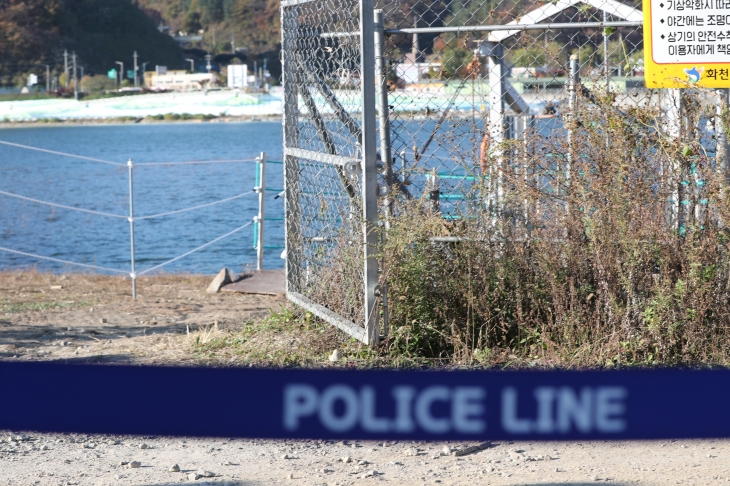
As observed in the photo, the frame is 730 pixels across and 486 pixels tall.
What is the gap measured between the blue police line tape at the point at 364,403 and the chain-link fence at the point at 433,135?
3683 mm

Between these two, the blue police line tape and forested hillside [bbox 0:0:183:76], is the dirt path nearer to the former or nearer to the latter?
the blue police line tape

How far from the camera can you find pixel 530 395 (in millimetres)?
1516

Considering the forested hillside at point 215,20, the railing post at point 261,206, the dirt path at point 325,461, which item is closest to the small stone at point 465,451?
the dirt path at point 325,461

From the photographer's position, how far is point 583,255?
552cm

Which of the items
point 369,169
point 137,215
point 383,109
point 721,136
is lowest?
point 137,215

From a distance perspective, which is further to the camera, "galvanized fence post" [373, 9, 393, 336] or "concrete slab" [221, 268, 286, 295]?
"concrete slab" [221, 268, 286, 295]

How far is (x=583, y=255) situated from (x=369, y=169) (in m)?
1.44

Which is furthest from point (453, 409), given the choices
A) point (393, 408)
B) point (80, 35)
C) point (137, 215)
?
point (80, 35)

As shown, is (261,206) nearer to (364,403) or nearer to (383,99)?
(383,99)

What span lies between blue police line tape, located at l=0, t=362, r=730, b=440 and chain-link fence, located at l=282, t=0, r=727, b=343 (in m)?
3.68

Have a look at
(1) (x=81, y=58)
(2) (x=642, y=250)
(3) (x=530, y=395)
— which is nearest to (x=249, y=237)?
(2) (x=642, y=250)

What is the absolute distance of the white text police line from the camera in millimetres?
1520

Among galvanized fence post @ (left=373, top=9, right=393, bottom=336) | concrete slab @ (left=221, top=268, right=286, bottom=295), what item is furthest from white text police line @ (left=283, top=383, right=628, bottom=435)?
concrete slab @ (left=221, top=268, right=286, bottom=295)

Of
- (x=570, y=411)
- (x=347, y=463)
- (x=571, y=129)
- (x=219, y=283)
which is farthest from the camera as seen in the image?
(x=219, y=283)
